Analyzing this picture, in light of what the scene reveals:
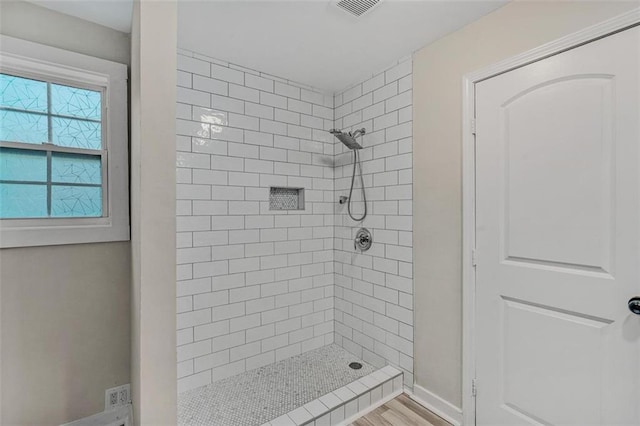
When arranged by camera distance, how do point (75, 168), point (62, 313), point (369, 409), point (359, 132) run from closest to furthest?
point (62, 313)
point (75, 168)
point (369, 409)
point (359, 132)

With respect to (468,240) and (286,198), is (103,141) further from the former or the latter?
(468,240)

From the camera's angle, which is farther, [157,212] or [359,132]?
[359,132]

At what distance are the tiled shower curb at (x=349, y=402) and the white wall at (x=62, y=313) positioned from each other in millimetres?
1106

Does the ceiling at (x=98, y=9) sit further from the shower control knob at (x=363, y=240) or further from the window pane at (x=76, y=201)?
the shower control knob at (x=363, y=240)

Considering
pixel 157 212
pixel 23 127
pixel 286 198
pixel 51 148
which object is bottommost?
pixel 157 212

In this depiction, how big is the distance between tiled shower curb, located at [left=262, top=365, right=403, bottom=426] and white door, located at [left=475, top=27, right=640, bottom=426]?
57 cm

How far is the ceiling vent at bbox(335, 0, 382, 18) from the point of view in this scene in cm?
158

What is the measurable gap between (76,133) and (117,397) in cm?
165

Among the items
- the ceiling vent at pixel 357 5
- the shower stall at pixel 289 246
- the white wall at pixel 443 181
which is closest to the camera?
the ceiling vent at pixel 357 5

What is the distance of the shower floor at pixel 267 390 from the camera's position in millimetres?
→ 1836

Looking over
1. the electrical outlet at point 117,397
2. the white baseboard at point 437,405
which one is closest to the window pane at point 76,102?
the electrical outlet at point 117,397

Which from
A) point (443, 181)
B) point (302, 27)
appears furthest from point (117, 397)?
point (302, 27)

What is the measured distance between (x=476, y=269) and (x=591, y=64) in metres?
1.10

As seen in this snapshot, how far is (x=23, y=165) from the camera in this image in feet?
5.51
